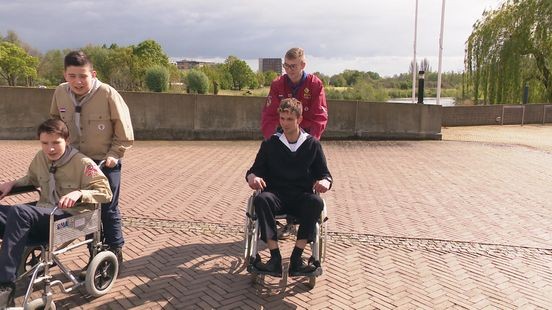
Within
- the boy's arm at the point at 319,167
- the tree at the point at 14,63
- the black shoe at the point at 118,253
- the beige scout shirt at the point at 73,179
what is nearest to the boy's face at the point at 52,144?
the beige scout shirt at the point at 73,179

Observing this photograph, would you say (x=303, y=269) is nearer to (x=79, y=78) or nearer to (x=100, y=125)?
(x=100, y=125)

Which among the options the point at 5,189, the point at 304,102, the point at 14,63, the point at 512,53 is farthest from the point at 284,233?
the point at 14,63

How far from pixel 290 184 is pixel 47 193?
185 cm

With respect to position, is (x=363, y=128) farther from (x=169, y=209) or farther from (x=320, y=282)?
(x=320, y=282)

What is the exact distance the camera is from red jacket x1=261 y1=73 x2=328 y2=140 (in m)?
4.44

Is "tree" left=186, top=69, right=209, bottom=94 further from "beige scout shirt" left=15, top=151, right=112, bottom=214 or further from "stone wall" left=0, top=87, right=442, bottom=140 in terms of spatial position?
"beige scout shirt" left=15, top=151, right=112, bottom=214

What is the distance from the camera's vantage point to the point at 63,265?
11.1ft

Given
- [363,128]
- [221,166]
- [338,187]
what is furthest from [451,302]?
[363,128]

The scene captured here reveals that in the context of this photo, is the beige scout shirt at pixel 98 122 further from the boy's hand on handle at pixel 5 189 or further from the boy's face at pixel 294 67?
the boy's face at pixel 294 67

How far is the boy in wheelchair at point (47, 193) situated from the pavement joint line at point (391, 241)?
190 centimetres

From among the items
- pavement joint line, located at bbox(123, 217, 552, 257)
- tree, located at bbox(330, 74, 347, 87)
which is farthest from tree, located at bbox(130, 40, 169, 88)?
pavement joint line, located at bbox(123, 217, 552, 257)

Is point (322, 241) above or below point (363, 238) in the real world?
above

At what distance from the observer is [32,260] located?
3631mm

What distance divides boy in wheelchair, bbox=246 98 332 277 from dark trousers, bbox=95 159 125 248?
3.48 ft
